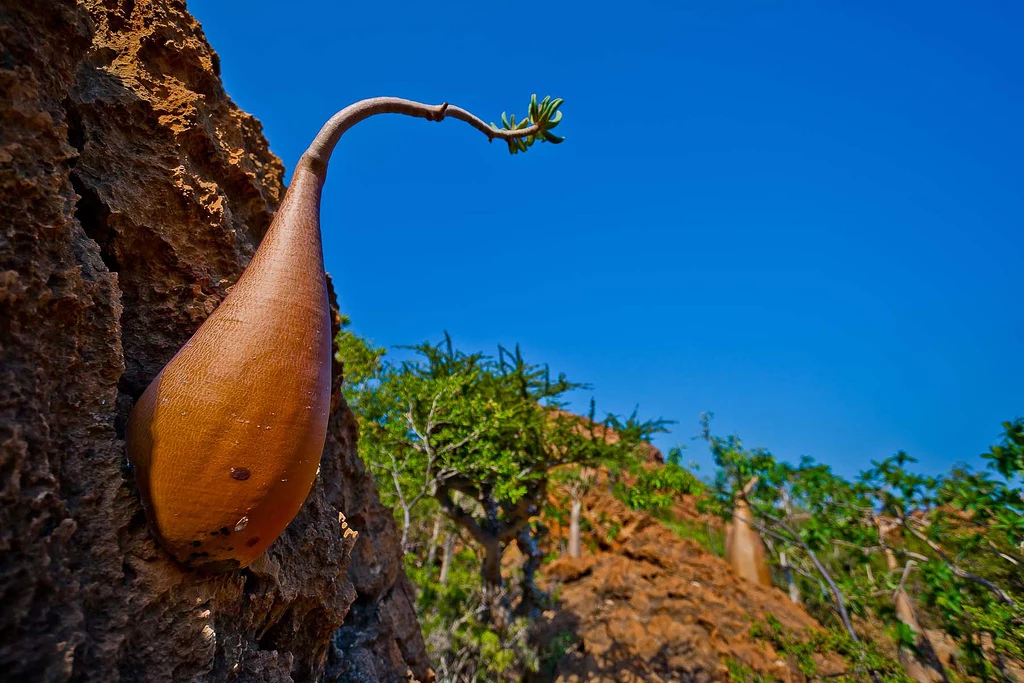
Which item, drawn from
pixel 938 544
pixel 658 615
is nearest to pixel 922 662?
pixel 938 544

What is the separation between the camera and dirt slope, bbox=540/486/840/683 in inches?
319

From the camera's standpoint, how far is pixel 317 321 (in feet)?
6.47

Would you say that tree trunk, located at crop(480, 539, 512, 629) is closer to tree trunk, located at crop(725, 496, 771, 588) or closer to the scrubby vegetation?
the scrubby vegetation

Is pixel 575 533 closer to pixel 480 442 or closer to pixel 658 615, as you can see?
pixel 658 615

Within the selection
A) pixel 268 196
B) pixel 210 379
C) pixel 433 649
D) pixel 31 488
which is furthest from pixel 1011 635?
pixel 433 649

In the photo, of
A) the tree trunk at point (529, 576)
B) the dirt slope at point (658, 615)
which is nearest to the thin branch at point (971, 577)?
the dirt slope at point (658, 615)

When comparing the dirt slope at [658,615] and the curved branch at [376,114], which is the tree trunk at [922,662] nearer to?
the dirt slope at [658,615]

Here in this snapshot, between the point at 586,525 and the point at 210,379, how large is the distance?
48.3 ft

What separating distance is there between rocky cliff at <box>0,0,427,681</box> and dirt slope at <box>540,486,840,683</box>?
6.42 meters

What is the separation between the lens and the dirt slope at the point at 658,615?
8.10 m

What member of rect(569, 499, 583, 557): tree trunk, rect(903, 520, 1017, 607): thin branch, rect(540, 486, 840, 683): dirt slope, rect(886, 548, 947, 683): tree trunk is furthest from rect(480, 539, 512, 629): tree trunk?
rect(569, 499, 583, 557): tree trunk

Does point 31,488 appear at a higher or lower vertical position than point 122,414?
lower

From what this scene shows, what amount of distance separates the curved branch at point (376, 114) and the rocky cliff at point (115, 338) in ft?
1.86

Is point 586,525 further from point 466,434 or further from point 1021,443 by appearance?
point 1021,443
